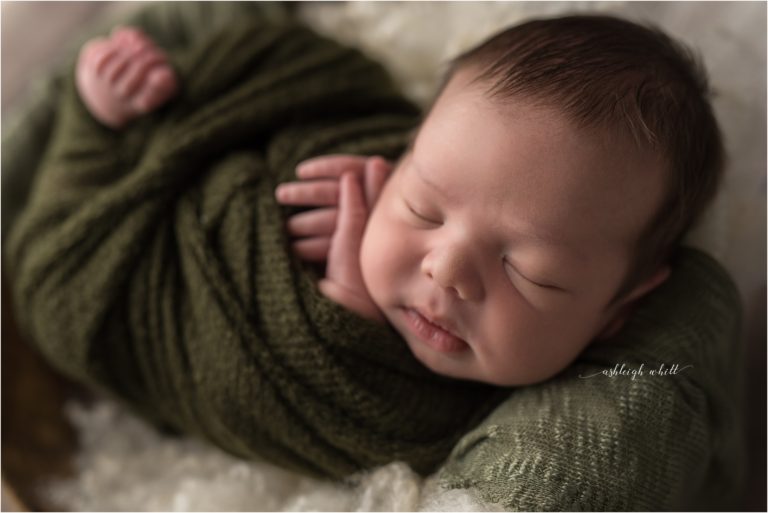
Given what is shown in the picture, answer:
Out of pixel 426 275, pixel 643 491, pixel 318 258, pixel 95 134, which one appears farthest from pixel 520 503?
pixel 95 134

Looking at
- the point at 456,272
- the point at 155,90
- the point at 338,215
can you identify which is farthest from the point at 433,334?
the point at 155,90

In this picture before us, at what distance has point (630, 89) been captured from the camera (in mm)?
757

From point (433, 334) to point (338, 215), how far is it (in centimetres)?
20

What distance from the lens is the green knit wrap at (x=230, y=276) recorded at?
0.85 metres

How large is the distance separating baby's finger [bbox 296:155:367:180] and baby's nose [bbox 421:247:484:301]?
22 centimetres

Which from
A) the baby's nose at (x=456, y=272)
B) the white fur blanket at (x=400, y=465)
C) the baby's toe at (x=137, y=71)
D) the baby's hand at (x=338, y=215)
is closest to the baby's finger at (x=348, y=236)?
the baby's hand at (x=338, y=215)

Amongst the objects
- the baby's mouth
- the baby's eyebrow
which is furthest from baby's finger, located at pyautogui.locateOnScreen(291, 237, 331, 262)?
the baby's eyebrow

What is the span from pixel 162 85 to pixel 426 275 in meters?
0.48

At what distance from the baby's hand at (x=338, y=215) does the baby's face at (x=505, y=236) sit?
0.04 m

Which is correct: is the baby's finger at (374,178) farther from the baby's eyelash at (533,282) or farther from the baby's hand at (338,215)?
the baby's eyelash at (533,282)

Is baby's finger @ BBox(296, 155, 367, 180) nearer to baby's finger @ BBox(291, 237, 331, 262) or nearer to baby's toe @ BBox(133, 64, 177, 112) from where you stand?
baby's finger @ BBox(291, 237, 331, 262)

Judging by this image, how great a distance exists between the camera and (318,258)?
2.97ft

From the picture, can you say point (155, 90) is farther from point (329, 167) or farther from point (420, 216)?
point (420, 216)

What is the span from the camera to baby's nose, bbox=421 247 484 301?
2.47ft
